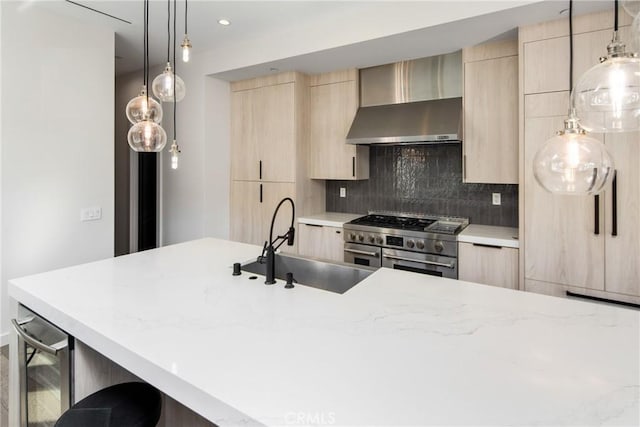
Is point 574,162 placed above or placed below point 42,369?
above

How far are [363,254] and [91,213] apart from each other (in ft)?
8.25

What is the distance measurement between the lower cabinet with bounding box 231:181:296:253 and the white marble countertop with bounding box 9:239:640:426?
7.30 ft

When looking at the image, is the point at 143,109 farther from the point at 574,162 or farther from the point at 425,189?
the point at 425,189

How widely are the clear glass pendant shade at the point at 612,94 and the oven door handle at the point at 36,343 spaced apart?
6.71ft

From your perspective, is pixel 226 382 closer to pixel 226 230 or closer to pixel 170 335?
pixel 170 335

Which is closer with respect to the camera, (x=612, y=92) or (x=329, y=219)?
(x=612, y=92)

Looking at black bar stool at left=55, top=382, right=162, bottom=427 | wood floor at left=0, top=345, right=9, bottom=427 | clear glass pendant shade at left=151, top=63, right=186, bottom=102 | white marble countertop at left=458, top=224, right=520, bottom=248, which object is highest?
clear glass pendant shade at left=151, top=63, right=186, bottom=102

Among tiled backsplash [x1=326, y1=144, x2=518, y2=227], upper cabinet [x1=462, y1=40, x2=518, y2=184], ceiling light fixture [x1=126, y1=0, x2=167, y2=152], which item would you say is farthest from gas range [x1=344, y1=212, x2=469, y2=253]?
ceiling light fixture [x1=126, y1=0, x2=167, y2=152]

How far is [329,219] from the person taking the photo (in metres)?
3.79

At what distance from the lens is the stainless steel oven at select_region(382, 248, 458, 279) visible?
2.97m

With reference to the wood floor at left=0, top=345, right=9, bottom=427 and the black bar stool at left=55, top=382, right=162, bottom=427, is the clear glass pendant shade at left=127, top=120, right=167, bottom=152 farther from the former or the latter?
the wood floor at left=0, top=345, right=9, bottom=427

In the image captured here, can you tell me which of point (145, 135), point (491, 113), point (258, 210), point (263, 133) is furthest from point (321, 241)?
point (145, 135)

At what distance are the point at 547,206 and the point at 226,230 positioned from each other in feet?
10.8

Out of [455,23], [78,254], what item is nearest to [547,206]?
[455,23]
